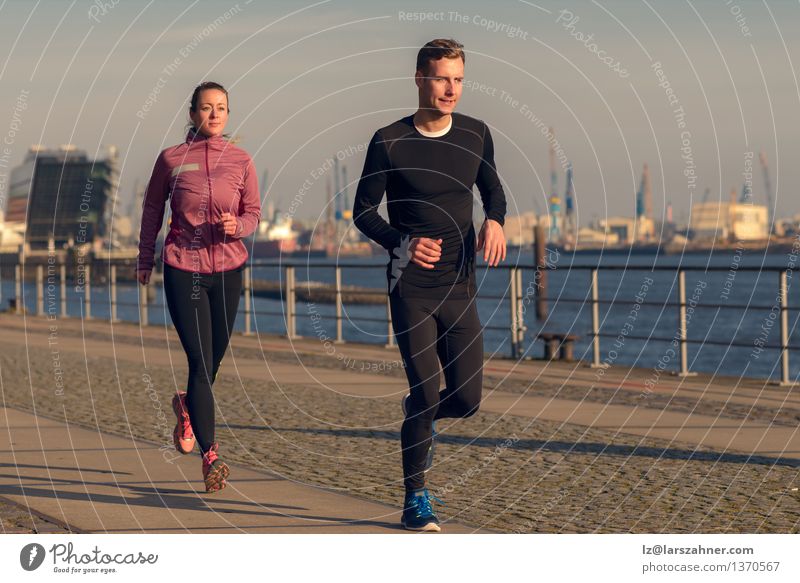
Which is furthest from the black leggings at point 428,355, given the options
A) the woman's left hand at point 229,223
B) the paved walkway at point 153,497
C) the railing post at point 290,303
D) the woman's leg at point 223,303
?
the railing post at point 290,303

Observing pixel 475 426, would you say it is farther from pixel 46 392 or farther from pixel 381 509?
pixel 46 392

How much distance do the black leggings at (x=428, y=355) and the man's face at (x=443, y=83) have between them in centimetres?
85

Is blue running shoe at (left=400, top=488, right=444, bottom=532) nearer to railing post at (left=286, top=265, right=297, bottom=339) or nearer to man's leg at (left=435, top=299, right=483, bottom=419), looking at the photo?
man's leg at (left=435, top=299, right=483, bottom=419)

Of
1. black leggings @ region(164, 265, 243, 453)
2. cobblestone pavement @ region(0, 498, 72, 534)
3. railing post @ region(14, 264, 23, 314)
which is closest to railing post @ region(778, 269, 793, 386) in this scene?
black leggings @ region(164, 265, 243, 453)

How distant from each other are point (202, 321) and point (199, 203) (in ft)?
1.97

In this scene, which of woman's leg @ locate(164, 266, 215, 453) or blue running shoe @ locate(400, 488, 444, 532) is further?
woman's leg @ locate(164, 266, 215, 453)

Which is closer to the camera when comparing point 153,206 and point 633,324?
point 153,206

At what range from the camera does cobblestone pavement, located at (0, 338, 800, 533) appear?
6684 mm

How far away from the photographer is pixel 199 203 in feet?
22.9

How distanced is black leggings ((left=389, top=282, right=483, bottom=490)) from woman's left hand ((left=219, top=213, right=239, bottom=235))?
3.64ft

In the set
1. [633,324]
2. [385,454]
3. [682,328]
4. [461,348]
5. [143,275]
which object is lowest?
[633,324]

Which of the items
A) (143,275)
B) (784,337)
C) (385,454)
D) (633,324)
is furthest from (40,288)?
(633,324)

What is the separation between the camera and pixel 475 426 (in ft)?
33.9

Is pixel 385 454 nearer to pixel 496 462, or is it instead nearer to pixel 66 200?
pixel 496 462
